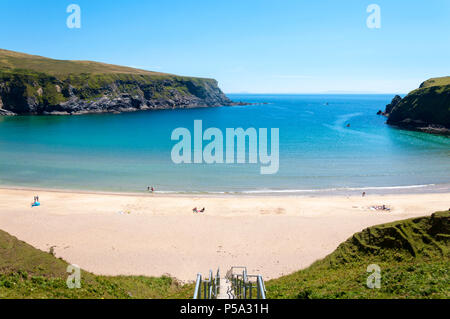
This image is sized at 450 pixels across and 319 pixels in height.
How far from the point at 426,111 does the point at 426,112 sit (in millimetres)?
356

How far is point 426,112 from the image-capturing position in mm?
106125

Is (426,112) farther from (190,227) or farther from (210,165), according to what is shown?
(190,227)

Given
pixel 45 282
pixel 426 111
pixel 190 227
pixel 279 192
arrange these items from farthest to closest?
1. pixel 426 111
2. pixel 279 192
3. pixel 190 227
4. pixel 45 282

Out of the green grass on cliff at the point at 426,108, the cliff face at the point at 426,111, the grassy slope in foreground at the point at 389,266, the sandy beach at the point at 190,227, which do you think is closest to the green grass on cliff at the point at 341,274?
the grassy slope in foreground at the point at 389,266

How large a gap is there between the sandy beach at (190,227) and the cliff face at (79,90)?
111 meters

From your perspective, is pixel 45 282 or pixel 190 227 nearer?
pixel 45 282

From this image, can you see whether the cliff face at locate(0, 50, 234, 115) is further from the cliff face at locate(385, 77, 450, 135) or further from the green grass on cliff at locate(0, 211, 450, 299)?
the green grass on cliff at locate(0, 211, 450, 299)

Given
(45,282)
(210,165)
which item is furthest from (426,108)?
(45,282)

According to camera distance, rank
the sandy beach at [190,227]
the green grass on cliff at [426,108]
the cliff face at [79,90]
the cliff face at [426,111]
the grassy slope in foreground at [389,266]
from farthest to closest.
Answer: the cliff face at [79,90], the green grass on cliff at [426,108], the cliff face at [426,111], the sandy beach at [190,227], the grassy slope in foreground at [389,266]

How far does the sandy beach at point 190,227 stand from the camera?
70.0ft

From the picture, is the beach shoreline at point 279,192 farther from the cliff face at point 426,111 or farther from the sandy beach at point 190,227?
the cliff face at point 426,111

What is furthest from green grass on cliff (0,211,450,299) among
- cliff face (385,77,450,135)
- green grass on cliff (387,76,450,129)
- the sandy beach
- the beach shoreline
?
green grass on cliff (387,76,450,129)

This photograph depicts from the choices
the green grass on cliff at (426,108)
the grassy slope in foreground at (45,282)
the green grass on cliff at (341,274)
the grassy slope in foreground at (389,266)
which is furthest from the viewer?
the green grass on cliff at (426,108)

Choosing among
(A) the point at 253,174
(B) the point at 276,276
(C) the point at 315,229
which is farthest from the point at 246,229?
(A) the point at 253,174
